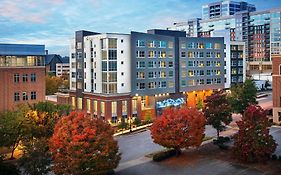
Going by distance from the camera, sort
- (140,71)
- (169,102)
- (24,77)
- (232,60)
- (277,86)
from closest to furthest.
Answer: (277,86), (24,77), (140,71), (169,102), (232,60)

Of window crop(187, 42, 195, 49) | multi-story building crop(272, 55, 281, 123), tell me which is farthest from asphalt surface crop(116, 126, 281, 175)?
window crop(187, 42, 195, 49)

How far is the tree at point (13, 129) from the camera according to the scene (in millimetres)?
40000

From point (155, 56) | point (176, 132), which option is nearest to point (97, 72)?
point (155, 56)

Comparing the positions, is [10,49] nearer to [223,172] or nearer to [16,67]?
[16,67]

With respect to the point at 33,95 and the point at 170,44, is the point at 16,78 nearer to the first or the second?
the point at 33,95

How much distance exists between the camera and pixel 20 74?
56.6m

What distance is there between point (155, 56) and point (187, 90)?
12782mm

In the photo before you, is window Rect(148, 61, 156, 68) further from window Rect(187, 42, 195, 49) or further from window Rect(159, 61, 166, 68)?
window Rect(187, 42, 195, 49)

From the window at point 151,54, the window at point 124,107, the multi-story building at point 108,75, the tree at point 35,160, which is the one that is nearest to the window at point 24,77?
the multi-story building at point 108,75

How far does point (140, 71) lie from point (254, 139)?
126 feet

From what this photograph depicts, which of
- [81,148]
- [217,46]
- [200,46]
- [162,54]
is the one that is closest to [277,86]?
[162,54]

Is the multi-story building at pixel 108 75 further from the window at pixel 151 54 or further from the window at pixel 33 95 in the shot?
the window at pixel 33 95

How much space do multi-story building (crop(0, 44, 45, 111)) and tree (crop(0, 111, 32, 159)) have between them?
14.0 m

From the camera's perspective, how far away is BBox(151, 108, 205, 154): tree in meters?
36.7
